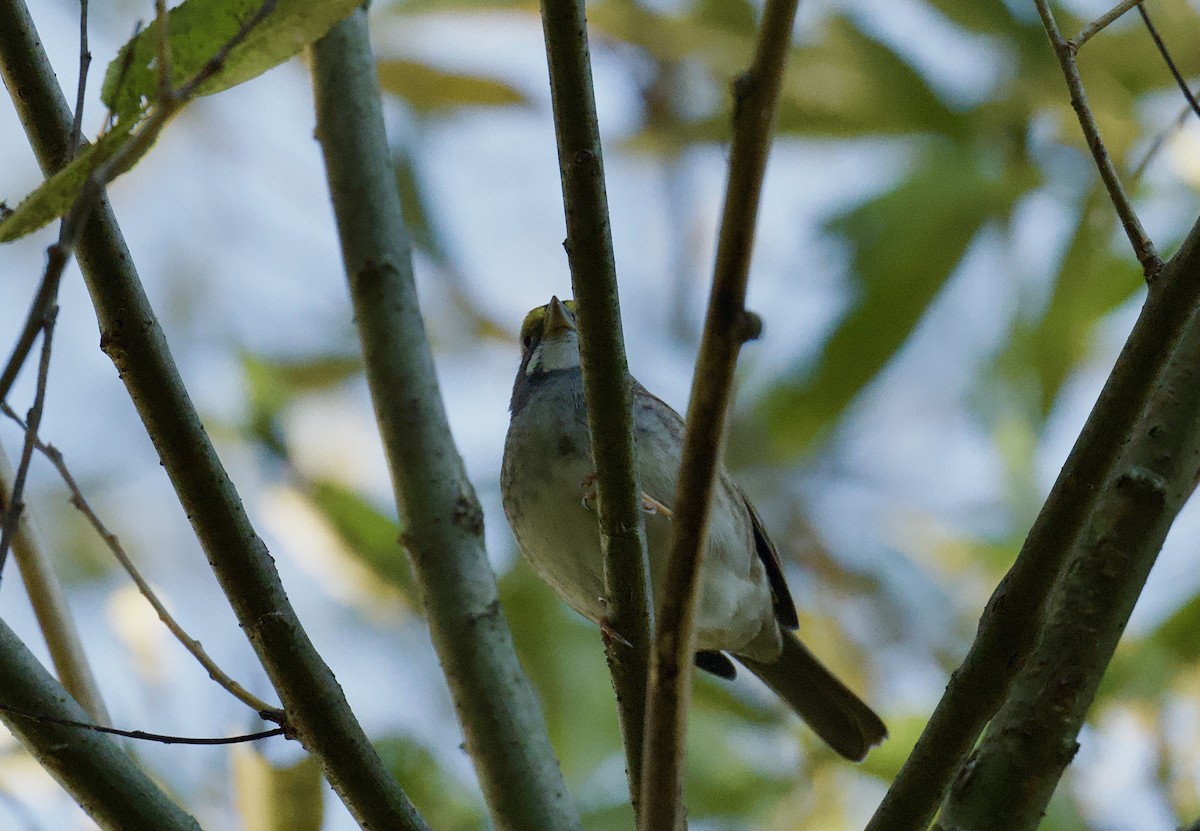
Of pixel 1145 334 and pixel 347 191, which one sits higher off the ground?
pixel 347 191

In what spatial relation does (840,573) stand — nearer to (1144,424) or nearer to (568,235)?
(1144,424)

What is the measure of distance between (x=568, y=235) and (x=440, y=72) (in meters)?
3.24

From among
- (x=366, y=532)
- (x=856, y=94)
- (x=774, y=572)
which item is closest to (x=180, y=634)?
(x=366, y=532)

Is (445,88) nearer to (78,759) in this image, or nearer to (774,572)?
(774,572)

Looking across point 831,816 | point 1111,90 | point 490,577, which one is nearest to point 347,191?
point 490,577

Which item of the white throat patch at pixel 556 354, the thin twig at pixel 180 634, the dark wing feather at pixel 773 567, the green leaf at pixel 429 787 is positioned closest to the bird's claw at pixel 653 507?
the dark wing feather at pixel 773 567

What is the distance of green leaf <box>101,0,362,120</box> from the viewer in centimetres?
182

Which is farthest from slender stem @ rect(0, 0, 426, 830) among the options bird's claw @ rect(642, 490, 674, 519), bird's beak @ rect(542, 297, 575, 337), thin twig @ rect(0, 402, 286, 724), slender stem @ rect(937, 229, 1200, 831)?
bird's beak @ rect(542, 297, 575, 337)

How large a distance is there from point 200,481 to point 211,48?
0.69 metres

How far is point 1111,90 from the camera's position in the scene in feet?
13.1

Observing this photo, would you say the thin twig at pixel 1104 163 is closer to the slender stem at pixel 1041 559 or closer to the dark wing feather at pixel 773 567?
the slender stem at pixel 1041 559

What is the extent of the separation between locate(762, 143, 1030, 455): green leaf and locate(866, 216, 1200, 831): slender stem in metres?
1.98

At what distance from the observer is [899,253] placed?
165 inches

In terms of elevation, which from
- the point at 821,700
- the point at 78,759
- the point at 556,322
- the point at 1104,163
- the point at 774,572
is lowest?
the point at 78,759
